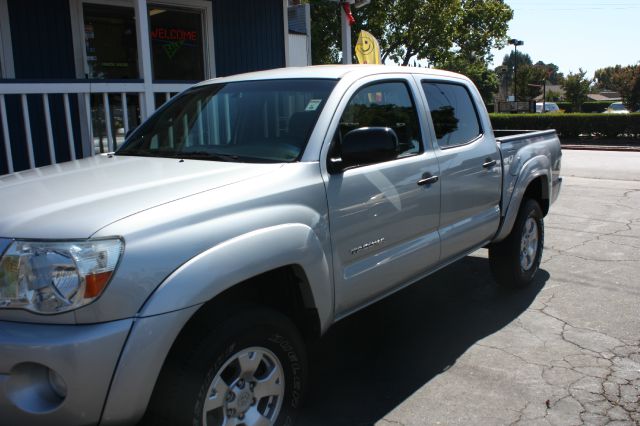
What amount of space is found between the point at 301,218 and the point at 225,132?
96 cm

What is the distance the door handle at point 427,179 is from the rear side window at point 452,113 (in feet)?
1.26

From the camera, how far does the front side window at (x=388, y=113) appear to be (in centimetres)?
358

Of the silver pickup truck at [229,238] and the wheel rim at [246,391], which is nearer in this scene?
the silver pickup truck at [229,238]

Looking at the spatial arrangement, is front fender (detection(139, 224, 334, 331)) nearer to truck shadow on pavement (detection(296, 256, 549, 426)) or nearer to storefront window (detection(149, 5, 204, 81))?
truck shadow on pavement (detection(296, 256, 549, 426))

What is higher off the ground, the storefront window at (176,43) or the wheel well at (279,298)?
the storefront window at (176,43)

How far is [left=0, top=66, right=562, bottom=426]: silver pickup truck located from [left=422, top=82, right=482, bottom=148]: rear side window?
0.02 metres

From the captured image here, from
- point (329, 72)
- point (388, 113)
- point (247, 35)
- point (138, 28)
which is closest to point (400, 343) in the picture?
point (388, 113)

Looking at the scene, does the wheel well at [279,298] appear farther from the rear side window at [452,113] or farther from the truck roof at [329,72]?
the rear side window at [452,113]

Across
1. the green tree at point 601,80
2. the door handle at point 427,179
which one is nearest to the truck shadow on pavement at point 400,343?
the door handle at point 427,179

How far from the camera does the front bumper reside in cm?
210

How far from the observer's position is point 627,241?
7.17 meters

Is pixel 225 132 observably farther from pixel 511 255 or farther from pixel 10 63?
pixel 10 63

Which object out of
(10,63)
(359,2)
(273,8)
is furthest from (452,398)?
(359,2)

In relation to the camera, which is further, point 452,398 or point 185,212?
point 452,398
